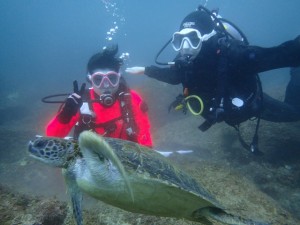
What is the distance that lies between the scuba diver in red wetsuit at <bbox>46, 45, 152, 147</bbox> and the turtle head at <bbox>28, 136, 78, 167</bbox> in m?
1.65

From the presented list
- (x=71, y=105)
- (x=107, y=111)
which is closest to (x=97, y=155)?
(x=71, y=105)

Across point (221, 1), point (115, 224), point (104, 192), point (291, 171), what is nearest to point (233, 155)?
point (291, 171)

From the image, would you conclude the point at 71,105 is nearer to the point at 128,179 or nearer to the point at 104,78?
the point at 104,78

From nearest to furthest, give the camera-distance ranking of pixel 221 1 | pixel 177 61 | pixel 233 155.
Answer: pixel 177 61 → pixel 233 155 → pixel 221 1

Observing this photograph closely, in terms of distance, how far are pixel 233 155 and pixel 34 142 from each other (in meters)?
4.95

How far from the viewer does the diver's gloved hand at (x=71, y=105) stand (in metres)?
3.61

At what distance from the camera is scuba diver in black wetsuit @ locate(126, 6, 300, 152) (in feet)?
12.9

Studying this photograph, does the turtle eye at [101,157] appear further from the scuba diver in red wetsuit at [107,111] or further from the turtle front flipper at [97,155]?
the scuba diver in red wetsuit at [107,111]

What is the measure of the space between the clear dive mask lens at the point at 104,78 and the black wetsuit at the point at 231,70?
117 cm

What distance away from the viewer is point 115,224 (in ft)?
9.02

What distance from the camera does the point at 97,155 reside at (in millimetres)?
1913

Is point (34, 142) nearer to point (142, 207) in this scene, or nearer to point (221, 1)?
point (142, 207)

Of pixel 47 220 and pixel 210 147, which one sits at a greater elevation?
pixel 47 220

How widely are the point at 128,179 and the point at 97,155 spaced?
303mm
